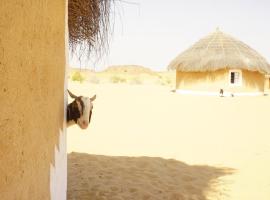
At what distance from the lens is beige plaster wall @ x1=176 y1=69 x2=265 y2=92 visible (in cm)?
2472

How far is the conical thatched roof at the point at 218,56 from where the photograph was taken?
25000mm

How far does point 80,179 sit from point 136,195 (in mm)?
1106

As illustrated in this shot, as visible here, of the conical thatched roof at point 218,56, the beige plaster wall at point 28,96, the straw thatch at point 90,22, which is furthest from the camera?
the conical thatched roof at point 218,56

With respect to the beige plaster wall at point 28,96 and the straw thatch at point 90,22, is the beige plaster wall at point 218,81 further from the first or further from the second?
the beige plaster wall at point 28,96

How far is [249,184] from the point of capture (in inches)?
243

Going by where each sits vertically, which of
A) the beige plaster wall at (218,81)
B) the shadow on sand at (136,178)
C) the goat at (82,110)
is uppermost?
the beige plaster wall at (218,81)

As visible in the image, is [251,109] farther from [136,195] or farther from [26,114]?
[26,114]

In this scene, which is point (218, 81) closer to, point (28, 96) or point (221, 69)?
point (221, 69)

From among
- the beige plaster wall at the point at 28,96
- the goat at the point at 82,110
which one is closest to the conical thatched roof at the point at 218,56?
the goat at the point at 82,110

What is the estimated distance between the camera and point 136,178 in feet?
20.6

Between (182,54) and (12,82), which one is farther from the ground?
(182,54)

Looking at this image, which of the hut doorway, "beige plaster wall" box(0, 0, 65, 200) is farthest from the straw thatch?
the hut doorway

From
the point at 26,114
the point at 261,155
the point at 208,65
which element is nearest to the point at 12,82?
the point at 26,114

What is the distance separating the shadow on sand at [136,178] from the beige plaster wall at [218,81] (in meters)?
17.7
